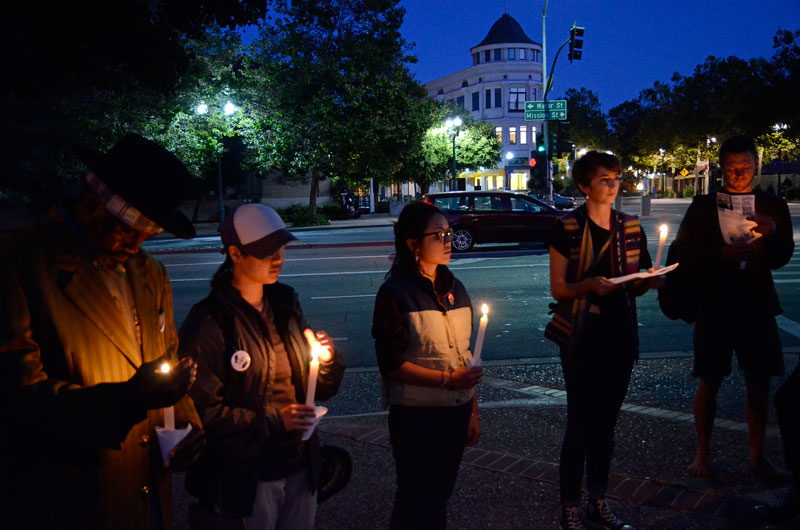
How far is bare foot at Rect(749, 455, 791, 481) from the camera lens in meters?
4.00

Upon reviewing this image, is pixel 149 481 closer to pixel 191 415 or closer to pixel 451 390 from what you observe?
pixel 191 415

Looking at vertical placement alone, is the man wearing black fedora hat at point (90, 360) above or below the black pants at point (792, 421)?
above

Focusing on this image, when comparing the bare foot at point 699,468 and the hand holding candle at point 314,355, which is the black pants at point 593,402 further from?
the hand holding candle at point 314,355

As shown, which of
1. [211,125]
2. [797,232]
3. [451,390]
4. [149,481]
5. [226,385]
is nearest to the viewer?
[149,481]

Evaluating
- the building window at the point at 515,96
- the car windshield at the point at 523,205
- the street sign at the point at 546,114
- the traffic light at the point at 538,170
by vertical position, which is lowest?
the car windshield at the point at 523,205

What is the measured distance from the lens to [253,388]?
239 centimetres

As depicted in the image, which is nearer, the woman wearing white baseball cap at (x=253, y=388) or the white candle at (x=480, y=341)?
the woman wearing white baseball cap at (x=253, y=388)

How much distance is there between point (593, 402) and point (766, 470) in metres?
1.44

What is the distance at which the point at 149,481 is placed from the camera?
2.09 m

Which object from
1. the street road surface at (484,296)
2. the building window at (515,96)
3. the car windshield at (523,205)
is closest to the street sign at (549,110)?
the car windshield at (523,205)

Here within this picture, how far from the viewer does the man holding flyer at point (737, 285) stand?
12.8ft

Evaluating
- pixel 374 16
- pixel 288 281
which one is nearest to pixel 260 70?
pixel 374 16

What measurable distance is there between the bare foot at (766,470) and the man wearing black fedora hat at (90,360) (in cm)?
347

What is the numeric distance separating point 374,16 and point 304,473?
118ft
